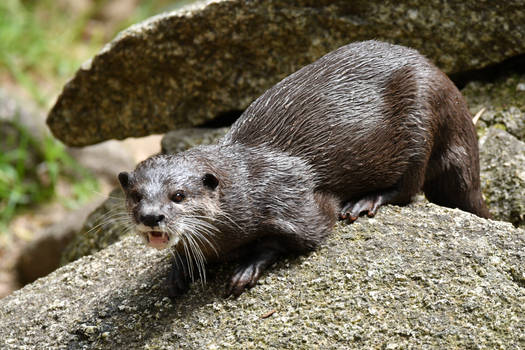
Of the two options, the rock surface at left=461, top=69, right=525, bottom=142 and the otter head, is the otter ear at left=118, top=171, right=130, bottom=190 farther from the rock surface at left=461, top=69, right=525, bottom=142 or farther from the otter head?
the rock surface at left=461, top=69, right=525, bottom=142

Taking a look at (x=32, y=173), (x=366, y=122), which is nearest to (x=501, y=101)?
(x=366, y=122)

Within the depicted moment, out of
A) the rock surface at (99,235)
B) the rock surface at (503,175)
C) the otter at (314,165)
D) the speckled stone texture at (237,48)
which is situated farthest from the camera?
the rock surface at (99,235)

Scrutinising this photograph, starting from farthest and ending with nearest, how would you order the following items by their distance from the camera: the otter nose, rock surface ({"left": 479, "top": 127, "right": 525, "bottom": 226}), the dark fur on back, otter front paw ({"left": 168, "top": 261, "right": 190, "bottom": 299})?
rock surface ({"left": 479, "top": 127, "right": 525, "bottom": 226})
the dark fur on back
otter front paw ({"left": 168, "top": 261, "right": 190, "bottom": 299})
the otter nose

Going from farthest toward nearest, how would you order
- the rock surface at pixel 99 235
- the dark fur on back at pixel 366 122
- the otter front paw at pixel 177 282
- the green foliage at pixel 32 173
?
1. the green foliage at pixel 32 173
2. the rock surface at pixel 99 235
3. the dark fur on back at pixel 366 122
4. the otter front paw at pixel 177 282

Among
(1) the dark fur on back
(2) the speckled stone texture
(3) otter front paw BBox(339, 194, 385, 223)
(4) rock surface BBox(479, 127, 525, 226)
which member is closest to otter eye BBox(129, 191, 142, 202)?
(1) the dark fur on back

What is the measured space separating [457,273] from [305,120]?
0.90m

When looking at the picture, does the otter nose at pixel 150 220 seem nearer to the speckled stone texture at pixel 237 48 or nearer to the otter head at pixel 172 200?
the otter head at pixel 172 200

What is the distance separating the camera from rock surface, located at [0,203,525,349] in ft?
8.45

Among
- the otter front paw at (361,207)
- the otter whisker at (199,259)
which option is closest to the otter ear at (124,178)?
the otter whisker at (199,259)

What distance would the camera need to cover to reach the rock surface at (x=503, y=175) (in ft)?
11.7

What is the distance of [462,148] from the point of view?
3.28 meters

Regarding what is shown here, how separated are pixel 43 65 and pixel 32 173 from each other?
1839 millimetres

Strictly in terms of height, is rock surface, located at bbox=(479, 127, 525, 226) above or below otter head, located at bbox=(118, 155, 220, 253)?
below

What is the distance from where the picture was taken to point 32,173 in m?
7.11
